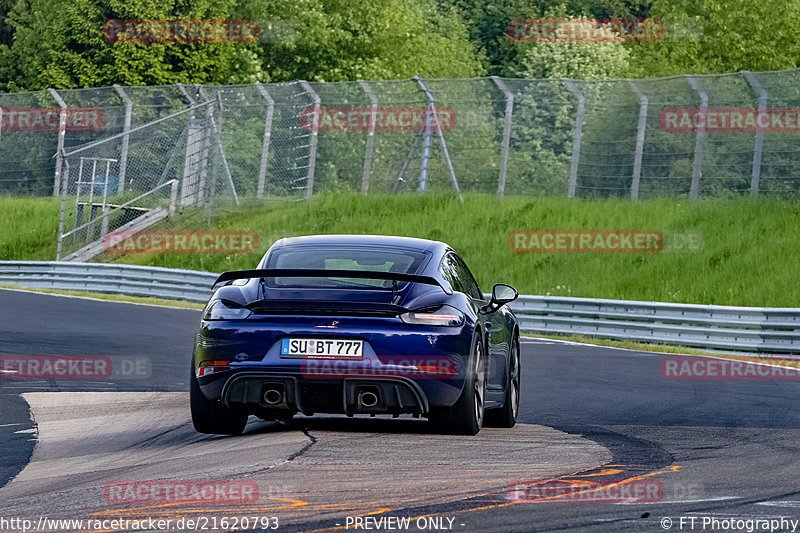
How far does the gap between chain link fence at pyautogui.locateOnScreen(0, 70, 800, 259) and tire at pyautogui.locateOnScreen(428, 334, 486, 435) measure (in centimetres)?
1913

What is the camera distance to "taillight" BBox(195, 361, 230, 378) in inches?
333

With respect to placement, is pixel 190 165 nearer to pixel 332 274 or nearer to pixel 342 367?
pixel 332 274

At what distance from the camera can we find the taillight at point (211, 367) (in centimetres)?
845

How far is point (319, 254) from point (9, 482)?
272cm

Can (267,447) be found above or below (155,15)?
below

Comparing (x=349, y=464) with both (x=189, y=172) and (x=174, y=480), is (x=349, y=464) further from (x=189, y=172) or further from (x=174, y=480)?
(x=189, y=172)

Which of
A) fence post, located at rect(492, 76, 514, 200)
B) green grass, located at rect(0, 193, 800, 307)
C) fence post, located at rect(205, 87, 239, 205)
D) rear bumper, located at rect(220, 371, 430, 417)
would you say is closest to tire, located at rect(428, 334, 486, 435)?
rear bumper, located at rect(220, 371, 430, 417)

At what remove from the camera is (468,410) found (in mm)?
8656

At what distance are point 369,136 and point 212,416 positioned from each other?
80.8ft

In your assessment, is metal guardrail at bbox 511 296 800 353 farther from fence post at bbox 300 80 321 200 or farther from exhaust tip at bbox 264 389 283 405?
exhaust tip at bbox 264 389 283 405

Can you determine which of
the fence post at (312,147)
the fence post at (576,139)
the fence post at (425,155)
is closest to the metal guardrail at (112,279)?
the fence post at (312,147)

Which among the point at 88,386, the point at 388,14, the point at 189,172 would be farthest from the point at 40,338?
the point at 388,14

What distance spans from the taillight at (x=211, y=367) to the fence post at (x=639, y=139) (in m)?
21.3

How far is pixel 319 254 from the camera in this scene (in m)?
9.37
